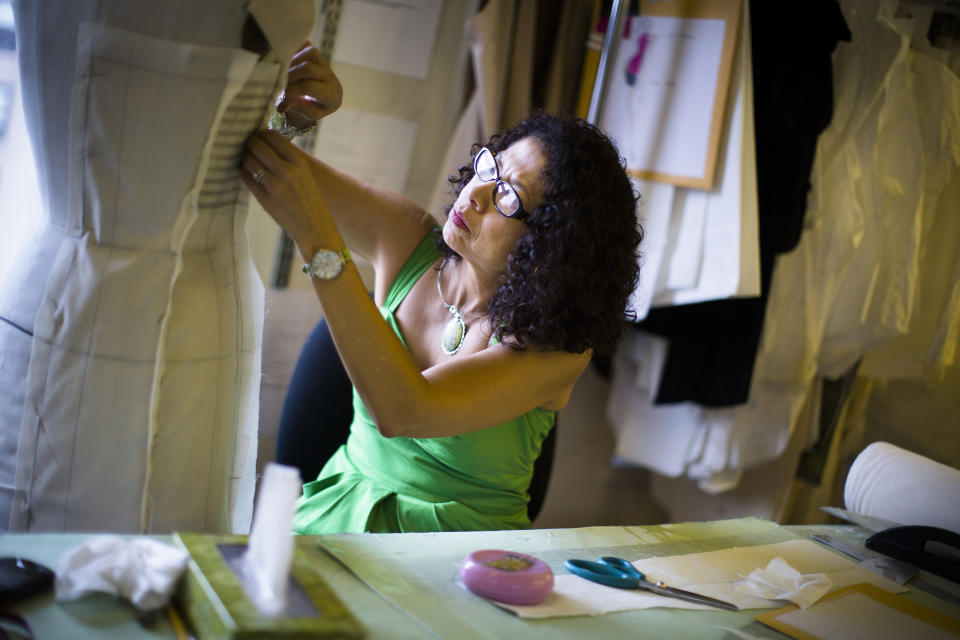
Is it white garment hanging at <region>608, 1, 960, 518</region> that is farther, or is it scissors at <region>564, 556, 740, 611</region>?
white garment hanging at <region>608, 1, 960, 518</region>

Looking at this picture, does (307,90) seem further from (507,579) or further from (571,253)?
(507,579)

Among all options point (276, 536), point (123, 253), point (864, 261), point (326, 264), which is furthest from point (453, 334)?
point (864, 261)

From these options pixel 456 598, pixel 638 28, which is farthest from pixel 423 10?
pixel 456 598

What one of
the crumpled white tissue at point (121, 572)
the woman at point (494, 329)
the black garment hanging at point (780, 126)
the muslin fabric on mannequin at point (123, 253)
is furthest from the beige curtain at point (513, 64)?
the crumpled white tissue at point (121, 572)

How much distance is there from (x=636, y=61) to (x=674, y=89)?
12 cm

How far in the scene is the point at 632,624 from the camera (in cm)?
82

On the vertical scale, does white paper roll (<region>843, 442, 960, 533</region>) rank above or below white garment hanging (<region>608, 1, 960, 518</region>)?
below

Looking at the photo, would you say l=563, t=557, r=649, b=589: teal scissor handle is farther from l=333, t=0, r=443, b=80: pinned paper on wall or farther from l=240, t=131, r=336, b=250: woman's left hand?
l=333, t=0, r=443, b=80: pinned paper on wall

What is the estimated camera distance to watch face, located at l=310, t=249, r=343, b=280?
96 cm

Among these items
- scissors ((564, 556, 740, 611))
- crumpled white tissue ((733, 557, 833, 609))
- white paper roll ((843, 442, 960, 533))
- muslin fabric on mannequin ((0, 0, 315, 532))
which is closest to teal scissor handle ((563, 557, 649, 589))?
scissors ((564, 556, 740, 611))

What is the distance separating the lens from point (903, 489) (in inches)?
51.2

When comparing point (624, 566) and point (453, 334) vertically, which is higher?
point (453, 334)

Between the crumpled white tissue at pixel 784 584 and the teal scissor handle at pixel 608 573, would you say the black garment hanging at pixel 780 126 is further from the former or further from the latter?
the teal scissor handle at pixel 608 573

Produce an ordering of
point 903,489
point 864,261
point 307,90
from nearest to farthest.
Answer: point 307,90
point 903,489
point 864,261
